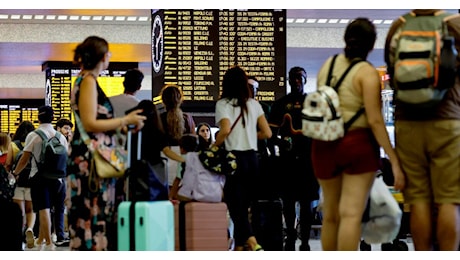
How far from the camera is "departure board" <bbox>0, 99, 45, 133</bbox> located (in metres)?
24.9

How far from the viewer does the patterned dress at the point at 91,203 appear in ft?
15.9

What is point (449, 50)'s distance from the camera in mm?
4488

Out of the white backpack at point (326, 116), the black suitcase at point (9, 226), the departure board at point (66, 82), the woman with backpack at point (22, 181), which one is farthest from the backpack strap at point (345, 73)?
the departure board at point (66, 82)

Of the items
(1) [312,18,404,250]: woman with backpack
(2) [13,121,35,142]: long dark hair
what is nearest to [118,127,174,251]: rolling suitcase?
(1) [312,18,404,250]: woman with backpack

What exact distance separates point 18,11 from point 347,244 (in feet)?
29.7

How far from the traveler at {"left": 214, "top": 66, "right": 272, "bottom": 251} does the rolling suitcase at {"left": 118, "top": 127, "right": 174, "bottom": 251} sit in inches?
55.7

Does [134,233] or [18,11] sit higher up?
[18,11]

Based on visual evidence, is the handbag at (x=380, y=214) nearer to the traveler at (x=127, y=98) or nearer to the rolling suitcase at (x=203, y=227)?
the traveler at (x=127, y=98)

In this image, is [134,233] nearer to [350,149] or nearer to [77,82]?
[77,82]

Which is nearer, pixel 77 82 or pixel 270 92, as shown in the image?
pixel 77 82
